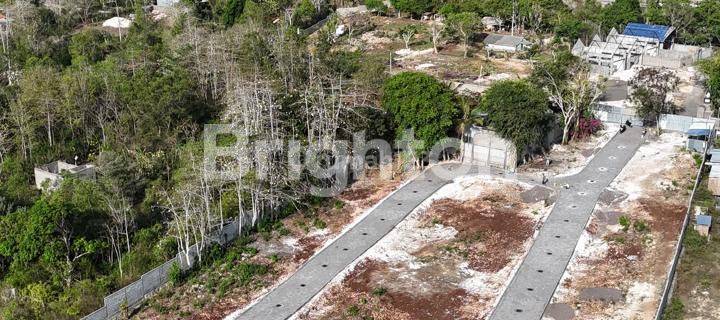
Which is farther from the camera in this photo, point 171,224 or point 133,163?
point 133,163

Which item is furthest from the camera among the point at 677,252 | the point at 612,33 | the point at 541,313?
the point at 612,33

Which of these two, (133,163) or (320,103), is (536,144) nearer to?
(320,103)

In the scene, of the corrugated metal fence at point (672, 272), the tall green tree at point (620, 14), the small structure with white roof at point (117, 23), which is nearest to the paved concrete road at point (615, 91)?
the tall green tree at point (620, 14)

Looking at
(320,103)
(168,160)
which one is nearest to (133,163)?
(168,160)

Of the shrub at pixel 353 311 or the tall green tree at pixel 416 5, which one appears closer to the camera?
the shrub at pixel 353 311

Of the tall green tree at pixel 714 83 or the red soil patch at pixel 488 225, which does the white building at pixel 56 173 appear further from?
the tall green tree at pixel 714 83
